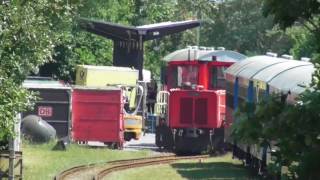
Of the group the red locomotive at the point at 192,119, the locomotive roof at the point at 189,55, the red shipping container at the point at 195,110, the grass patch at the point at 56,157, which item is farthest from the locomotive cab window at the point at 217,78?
the grass patch at the point at 56,157

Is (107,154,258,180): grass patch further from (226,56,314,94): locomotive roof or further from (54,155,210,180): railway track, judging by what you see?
(226,56,314,94): locomotive roof

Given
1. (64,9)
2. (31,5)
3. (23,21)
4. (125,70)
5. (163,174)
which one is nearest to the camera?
(23,21)

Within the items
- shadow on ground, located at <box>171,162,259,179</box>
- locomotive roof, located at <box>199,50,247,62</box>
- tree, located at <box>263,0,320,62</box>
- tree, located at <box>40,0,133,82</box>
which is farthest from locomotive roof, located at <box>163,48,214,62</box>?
tree, located at <box>263,0,320,62</box>

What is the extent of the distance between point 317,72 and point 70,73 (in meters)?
41.1

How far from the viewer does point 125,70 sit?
122ft

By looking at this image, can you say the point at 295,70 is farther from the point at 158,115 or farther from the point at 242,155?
the point at 158,115

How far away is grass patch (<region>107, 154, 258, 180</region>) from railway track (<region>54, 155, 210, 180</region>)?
1.26 feet

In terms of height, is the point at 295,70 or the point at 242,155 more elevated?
the point at 295,70

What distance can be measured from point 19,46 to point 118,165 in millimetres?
10907

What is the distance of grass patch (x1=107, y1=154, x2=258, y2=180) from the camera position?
873 inches

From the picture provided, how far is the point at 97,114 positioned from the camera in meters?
30.5

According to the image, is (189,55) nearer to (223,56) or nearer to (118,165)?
(223,56)

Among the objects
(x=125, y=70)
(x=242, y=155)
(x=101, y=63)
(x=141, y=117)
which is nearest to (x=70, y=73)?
(x=101, y=63)

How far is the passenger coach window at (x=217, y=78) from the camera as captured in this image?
31.8 m
